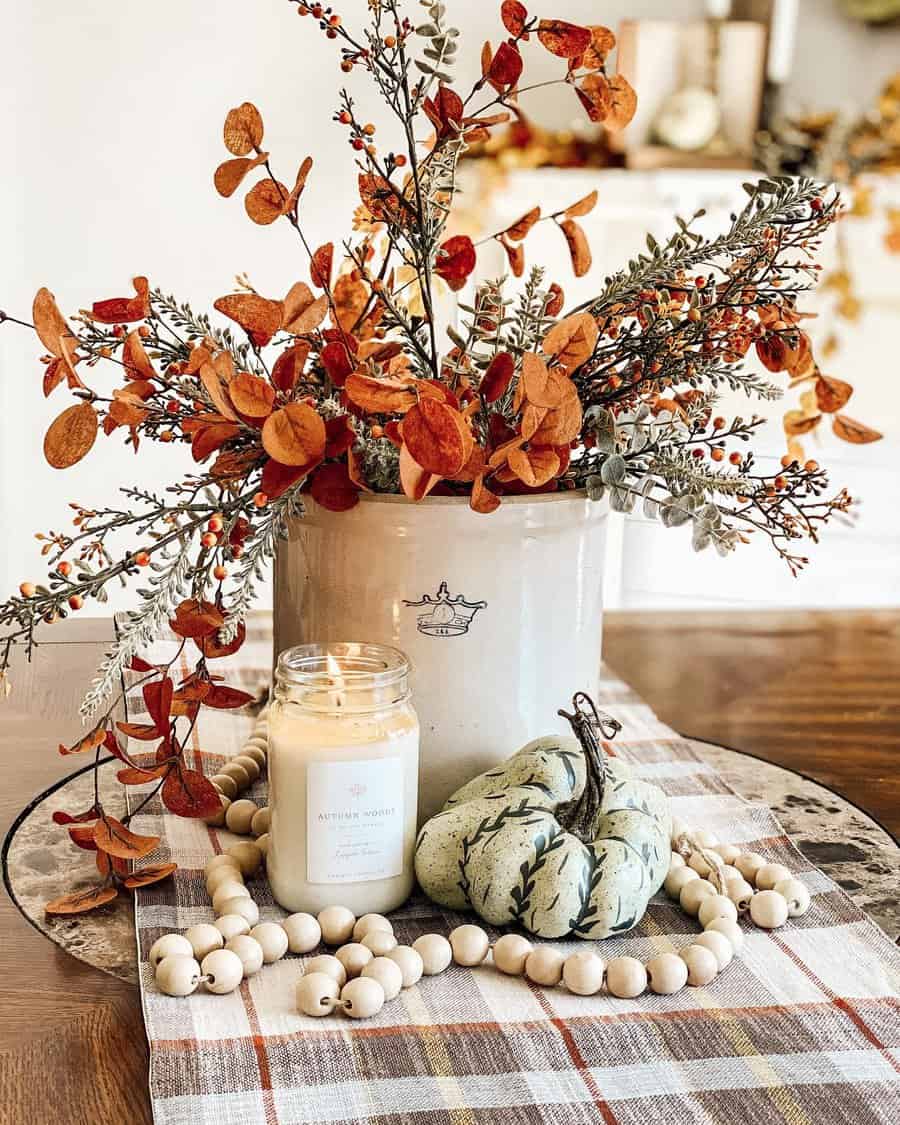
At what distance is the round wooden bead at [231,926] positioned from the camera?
0.68 meters

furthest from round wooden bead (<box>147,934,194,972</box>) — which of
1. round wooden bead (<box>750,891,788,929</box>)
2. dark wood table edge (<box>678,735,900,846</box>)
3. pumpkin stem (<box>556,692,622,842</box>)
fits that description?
dark wood table edge (<box>678,735,900,846</box>)

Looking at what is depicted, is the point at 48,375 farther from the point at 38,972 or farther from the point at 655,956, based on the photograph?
the point at 655,956

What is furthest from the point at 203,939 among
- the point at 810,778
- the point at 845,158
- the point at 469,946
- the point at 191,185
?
the point at 845,158

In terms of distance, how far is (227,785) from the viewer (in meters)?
0.89

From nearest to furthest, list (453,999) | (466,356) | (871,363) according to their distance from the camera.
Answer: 1. (453,999)
2. (466,356)
3. (871,363)

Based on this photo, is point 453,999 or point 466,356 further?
point 466,356

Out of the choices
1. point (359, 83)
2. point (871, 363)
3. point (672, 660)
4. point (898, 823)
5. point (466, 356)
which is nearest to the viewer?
point (466, 356)

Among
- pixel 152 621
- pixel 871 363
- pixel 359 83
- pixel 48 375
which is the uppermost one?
pixel 359 83

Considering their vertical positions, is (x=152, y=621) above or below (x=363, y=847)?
above

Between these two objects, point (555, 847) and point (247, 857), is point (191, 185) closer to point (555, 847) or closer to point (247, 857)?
point (247, 857)

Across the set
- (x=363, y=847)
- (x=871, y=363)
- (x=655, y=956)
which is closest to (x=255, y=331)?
(x=363, y=847)

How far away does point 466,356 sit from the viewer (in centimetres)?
76

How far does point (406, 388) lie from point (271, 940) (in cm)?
29

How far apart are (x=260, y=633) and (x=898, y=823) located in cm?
65
